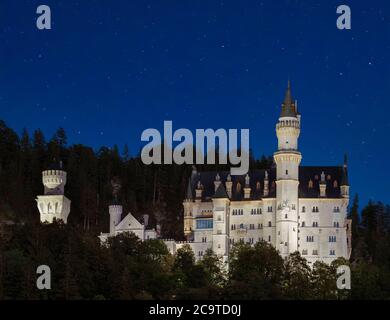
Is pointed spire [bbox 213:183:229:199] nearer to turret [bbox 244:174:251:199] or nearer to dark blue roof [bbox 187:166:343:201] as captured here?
dark blue roof [bbox 187:166:343:201]

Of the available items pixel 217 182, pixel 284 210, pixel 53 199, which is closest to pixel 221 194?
pixel 217 182

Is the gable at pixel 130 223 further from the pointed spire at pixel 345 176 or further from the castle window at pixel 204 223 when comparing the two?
the pointed spire at pixel 345 176

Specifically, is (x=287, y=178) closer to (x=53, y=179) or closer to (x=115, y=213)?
(x=115, y=213)

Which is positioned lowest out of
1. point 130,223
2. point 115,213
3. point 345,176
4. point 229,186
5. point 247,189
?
point 130,223

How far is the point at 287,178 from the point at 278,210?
11.3 feet

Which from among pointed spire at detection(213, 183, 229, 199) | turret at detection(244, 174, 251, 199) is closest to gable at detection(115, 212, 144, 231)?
pointed spire at detection(213, 183, 229, 199)

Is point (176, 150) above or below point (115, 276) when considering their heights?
above

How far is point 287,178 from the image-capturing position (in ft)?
396

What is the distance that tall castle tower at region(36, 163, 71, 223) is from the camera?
120812 millimetres

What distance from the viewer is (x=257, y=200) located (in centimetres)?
12362

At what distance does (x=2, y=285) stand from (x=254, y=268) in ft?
86.0
